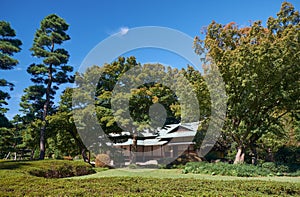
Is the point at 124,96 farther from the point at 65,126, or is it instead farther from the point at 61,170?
the point at 61,170

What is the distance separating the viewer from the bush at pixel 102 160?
20.2 m

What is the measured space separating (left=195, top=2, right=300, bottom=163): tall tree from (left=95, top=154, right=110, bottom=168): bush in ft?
33.2

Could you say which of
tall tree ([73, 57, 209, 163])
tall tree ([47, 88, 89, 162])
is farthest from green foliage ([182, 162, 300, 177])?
tall tree ([47, 88, 89, 162])

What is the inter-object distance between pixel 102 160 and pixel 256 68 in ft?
44.3

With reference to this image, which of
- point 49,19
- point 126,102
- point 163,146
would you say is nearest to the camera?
point 126,102

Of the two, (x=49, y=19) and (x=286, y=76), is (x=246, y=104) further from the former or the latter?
(x=49, y=19)

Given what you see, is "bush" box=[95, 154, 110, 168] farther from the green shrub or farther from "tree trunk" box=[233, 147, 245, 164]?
the green shrub

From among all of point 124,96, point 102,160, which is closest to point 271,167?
point 124,96

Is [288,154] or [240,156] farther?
[288,154]

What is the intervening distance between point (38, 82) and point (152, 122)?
965cm

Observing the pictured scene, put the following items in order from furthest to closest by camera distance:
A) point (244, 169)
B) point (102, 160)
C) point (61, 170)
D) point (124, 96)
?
point (102, 160) < point (124, 96) < point (244, 169) < point (61, 170)

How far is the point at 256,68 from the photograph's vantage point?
1295cm

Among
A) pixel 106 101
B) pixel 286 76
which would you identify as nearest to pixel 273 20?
pixel 286 76

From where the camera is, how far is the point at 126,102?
17.9 meters
